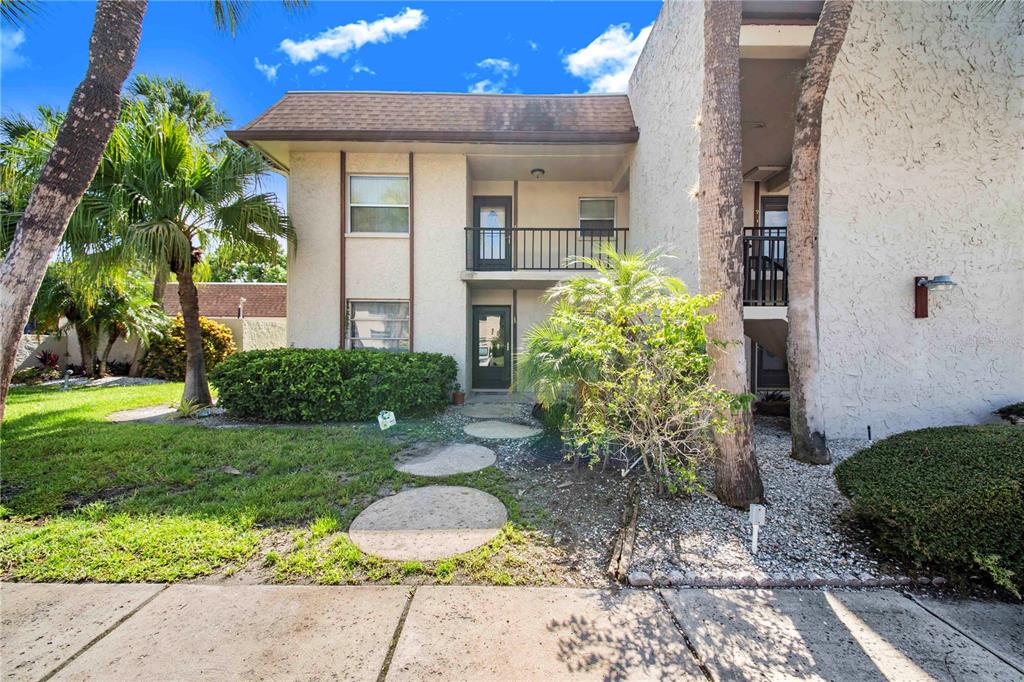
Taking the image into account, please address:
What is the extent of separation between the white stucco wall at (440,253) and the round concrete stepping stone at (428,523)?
544 cm

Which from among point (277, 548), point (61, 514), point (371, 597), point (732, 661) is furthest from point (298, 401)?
point (732, 661)

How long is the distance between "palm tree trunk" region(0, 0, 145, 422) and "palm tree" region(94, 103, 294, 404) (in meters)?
3.92

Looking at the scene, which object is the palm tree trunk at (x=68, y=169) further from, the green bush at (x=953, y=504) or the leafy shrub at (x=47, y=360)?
the leafy shrub at (x=47, y=360)

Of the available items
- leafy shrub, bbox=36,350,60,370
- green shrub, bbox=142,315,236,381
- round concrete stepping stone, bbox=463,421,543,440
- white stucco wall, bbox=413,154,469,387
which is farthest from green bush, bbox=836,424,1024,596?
leafy shrub, bbox=36,350,60,370

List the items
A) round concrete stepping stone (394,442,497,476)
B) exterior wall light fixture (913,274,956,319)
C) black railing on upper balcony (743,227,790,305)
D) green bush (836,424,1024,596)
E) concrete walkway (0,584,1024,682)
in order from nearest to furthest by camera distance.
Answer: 1. concrete walkway (0,584,1024,682)
2. green bush (836,424,1024,596)
3. round concrete stepping stone (394,442,497,476)
4. exterior wall light fixture (913,274,956,319)
5. black railing on upper balcony (743,227,790,305)

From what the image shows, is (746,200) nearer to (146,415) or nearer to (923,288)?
(923,288)

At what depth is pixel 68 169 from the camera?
137 inches

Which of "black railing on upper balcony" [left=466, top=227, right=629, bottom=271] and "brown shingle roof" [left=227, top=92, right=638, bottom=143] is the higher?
"brown shingle roof" [left=227, top=92, right=638, bottom=143]

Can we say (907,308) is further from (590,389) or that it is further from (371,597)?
(371,597)

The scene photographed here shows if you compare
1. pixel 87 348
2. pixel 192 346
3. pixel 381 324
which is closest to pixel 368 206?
pixel 381 324

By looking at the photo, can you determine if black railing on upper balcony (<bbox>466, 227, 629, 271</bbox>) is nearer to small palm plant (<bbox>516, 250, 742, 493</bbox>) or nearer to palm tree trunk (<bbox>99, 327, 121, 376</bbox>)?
small palm plant (<bbox>516, 250, 742, 493</bbox>)

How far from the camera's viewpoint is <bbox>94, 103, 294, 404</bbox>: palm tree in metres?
7.06

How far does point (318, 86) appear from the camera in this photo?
1015cm

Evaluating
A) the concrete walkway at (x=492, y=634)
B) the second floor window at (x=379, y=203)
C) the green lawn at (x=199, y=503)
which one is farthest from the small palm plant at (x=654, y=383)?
the second floor window at (x=379, y=203)
